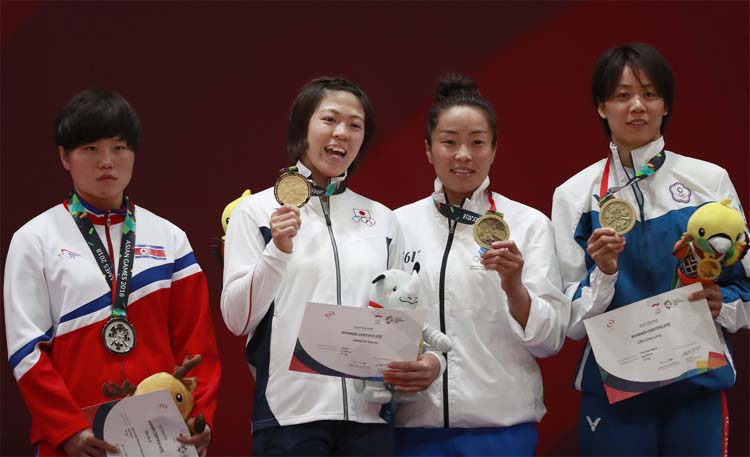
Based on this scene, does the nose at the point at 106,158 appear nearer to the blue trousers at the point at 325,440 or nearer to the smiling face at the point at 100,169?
the smiling face at the point at 100,169

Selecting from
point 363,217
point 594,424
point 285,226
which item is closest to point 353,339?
point 285,226

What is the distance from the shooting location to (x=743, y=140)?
4.41 metres

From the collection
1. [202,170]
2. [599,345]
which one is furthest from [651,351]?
[202,170]

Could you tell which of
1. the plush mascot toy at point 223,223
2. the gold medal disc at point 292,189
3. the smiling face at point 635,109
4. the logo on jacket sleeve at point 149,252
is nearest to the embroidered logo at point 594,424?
the smiling face at point 635,109

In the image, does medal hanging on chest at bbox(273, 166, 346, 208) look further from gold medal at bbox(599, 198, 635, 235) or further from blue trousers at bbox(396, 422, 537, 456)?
gold medal at bbox(599, 198, 635, 235)

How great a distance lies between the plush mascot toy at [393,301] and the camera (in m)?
2.90

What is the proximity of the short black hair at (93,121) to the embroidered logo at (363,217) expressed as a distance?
864mm

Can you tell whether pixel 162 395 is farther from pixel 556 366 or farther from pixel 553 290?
pixel 556 366

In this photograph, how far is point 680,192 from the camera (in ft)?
10.6

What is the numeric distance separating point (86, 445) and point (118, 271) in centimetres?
60

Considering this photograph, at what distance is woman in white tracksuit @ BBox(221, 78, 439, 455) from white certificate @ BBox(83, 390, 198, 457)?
29 cm

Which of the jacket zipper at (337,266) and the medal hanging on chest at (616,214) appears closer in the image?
the jacket zipper at (337,266)

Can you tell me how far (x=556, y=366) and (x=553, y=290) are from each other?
139 centimetres

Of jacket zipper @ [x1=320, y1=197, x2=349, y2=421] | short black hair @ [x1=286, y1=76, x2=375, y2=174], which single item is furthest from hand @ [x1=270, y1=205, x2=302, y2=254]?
short black hair @ [x1=286, y1=76, x2=375, y2=174]
